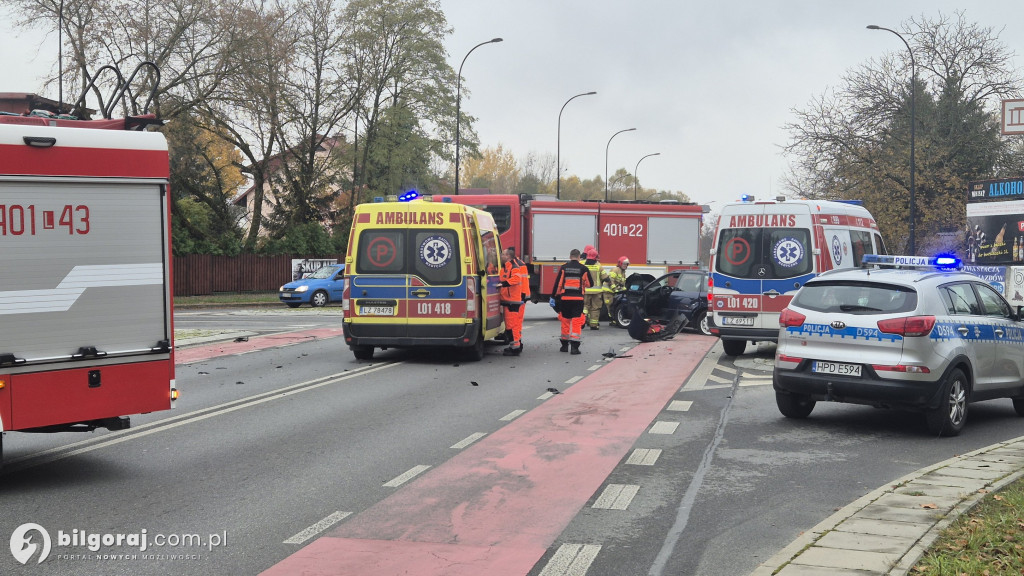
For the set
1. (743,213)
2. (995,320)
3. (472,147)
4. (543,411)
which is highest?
(472,147)

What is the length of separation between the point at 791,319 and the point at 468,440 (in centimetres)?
355

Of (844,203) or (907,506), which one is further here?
(844,203)

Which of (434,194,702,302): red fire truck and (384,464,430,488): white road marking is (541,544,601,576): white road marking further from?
(434,194,702,302): red fire truck

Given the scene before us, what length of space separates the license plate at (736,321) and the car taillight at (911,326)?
21.9ft

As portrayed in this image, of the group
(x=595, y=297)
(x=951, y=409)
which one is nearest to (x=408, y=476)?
(x=951, y=409)

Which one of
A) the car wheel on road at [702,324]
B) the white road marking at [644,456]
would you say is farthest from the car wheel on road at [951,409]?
the car wheel on road at [702,324]

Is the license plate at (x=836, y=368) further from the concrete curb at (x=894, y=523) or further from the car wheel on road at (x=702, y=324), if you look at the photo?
the car wheel on road at (x=702, y=324)

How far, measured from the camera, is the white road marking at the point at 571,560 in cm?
522

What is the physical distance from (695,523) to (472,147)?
4857cm

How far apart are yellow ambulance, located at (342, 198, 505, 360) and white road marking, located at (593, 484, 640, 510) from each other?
25.4 feet

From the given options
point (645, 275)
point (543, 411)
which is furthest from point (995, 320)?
point (645, 275)

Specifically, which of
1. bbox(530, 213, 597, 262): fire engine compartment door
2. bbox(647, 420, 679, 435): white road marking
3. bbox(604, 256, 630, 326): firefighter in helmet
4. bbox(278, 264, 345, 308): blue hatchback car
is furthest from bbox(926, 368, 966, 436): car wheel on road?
bbox(278, 264, 345, 308): blue hatchback car

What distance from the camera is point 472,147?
2117 inches

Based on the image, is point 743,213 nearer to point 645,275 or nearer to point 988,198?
point 645,275
